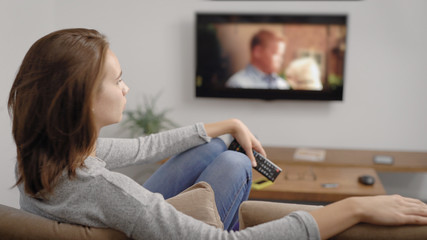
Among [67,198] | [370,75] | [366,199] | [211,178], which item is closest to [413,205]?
[366,199]

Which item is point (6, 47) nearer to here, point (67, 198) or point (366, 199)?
point (67, 198)

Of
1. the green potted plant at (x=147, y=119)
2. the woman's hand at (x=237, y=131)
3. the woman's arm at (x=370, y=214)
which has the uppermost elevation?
the woman's hand at (x=237, y=131)

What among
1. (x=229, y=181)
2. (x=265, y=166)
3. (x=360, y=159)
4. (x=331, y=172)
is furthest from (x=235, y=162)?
(x=360, y=159)

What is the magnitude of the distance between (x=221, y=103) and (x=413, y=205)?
262 cm

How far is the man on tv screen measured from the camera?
328 cm

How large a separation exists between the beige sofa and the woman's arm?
0.05 ft

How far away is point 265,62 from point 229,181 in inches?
82.4

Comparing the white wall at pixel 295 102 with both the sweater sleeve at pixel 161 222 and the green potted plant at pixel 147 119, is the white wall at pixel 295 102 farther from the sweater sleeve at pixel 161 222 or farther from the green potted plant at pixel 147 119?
the sweater sleeve at pixel 161 222

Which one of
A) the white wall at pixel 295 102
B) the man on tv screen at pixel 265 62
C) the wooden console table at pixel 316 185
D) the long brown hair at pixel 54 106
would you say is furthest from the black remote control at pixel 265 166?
the white wall at pixel 295 102

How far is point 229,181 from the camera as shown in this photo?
4.35 ft

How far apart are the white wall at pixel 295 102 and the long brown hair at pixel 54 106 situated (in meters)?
2.24

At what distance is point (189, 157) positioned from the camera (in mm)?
1551

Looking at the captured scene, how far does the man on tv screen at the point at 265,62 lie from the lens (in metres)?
3.28

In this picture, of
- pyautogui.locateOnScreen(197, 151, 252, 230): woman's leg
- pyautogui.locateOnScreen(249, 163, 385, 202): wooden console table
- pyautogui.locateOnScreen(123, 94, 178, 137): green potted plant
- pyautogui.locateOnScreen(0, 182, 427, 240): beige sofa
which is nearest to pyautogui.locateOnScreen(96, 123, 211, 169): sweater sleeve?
pyautogui.locateOnScreen(197, 151, 252, 230): woman's leg
